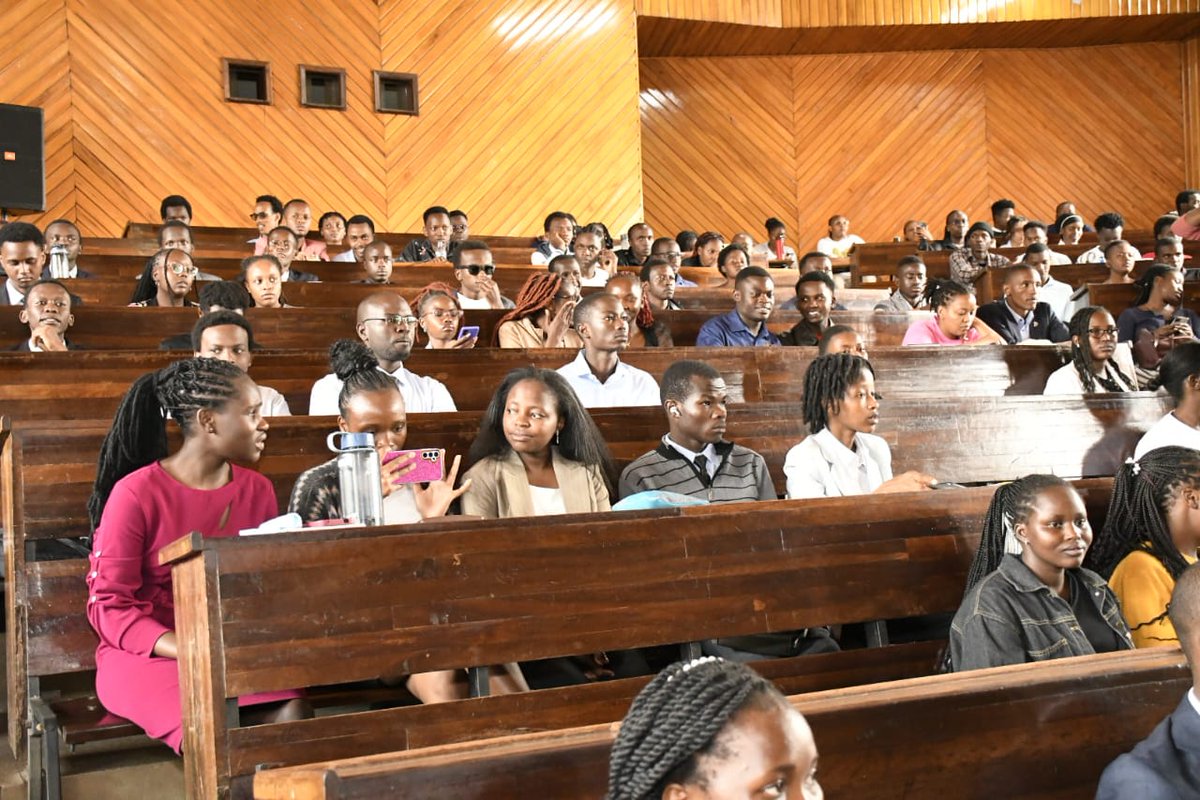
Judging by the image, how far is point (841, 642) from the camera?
2.58m

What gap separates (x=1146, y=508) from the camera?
259 centimetres

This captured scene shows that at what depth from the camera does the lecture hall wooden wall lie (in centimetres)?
806

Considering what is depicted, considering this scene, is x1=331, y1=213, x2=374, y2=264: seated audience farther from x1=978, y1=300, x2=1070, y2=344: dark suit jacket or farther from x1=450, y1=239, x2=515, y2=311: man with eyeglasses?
x1=978, y1=300, x2=1070, y2=344: dark suit jacket

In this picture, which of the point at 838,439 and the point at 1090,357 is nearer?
the point at 838,439

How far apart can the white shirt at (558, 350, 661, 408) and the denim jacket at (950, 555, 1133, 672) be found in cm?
172

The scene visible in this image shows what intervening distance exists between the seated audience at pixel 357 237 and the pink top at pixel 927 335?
3.39 meters

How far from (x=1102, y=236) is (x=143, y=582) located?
306 inches

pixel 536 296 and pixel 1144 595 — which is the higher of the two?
pixel 536 296

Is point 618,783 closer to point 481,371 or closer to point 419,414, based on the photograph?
point 419,414

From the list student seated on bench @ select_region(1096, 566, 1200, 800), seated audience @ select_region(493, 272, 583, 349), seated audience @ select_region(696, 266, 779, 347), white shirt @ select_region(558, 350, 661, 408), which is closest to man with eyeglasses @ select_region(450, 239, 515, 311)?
seated audience @ select_region(493, 272, 583, 349)

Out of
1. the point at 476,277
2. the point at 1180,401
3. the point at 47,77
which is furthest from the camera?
the point at 47,77

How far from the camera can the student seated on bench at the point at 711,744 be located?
45.1 inches

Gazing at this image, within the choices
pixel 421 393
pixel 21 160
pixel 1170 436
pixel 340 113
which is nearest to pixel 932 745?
pixel 1170 436

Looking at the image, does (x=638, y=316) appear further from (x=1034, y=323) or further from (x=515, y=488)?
(x=515, y=488)
